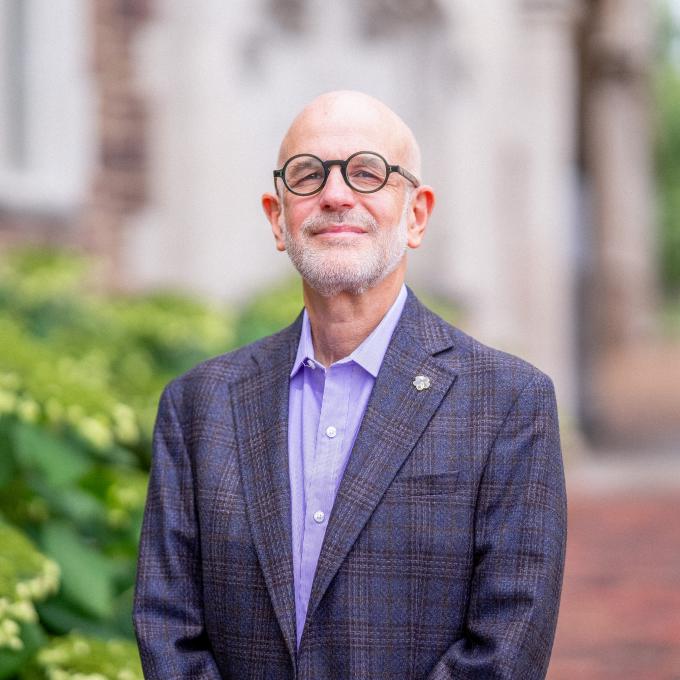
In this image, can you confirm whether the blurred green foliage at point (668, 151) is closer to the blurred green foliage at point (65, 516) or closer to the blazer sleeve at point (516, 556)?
the blurred green foliage at point (65, 516)

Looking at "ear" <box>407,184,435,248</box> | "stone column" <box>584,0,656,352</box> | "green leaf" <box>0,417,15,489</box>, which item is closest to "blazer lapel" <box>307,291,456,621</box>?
"ear" <box>407,184,435,248</box>

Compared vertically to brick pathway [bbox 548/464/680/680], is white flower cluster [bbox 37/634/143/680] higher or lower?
higher

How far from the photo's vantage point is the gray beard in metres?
2.07

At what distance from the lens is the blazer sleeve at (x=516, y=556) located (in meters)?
2.00

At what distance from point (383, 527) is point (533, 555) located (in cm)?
23

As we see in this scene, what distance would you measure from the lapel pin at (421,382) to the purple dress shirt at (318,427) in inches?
2.6

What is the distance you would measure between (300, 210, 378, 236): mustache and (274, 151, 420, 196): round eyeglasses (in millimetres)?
37

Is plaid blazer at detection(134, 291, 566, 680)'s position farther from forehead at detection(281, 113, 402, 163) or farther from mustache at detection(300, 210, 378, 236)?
forehead at detection(281, 113, 402, 163)

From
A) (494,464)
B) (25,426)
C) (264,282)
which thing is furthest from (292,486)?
(264,282)

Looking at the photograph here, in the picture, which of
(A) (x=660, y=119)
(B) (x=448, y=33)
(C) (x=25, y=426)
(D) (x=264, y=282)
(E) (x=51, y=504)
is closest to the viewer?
(C) (x=25, y=426)

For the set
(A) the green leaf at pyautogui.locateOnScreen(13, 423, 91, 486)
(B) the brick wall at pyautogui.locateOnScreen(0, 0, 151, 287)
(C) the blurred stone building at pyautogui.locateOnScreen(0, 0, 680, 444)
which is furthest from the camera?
(B) the brick wall at pyautogui.locateOnScreen(0, 0, 151, 287)

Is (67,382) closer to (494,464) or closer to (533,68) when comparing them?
(494,464)

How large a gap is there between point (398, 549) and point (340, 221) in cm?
50

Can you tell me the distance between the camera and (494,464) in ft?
6.75
